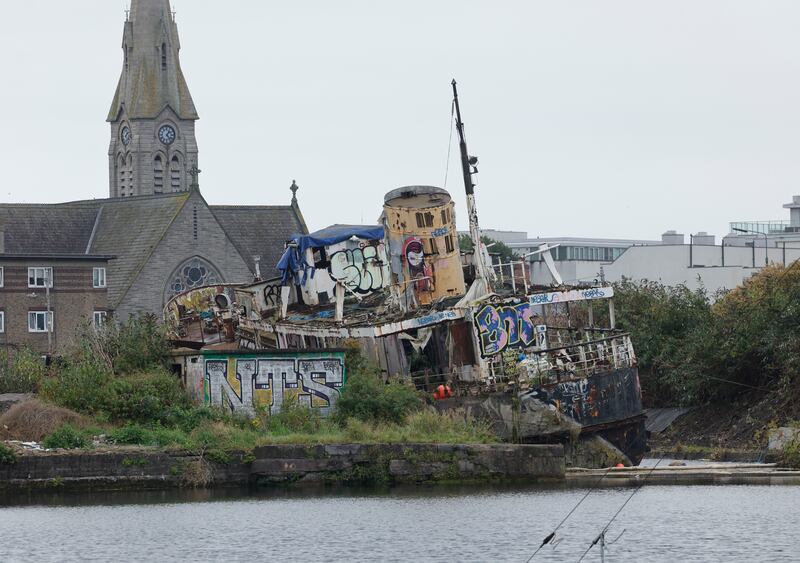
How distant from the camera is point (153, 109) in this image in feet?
431

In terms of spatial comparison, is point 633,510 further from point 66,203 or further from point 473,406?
point 66,203

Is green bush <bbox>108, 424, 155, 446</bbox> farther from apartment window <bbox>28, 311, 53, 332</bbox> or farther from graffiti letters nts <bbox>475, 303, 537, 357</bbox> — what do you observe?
apartment window <bbox>28, 311, 53, 332</bbox>

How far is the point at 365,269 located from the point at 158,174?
79.4m

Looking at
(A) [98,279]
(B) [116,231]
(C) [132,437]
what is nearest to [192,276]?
(B) [116,231]

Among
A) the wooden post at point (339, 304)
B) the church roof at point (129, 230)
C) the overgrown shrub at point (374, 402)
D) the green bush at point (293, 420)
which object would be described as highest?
the church roof at point (129, 230)

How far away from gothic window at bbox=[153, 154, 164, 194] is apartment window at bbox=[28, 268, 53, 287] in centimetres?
4213

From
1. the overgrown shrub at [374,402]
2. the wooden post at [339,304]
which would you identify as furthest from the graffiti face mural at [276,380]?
the wooden post at [339,304]

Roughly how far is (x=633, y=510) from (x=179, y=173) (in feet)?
328

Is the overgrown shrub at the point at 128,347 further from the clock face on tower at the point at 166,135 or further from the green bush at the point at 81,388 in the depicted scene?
the clock face on tower at the point at 166,135

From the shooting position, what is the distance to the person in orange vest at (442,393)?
145 feet

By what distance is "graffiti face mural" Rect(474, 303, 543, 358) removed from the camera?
44.2 meters

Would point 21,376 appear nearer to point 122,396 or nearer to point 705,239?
point 122,396

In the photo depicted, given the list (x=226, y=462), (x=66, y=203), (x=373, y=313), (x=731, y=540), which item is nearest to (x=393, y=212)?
(x=373, y=313)

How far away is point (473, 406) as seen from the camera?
1702 inches
